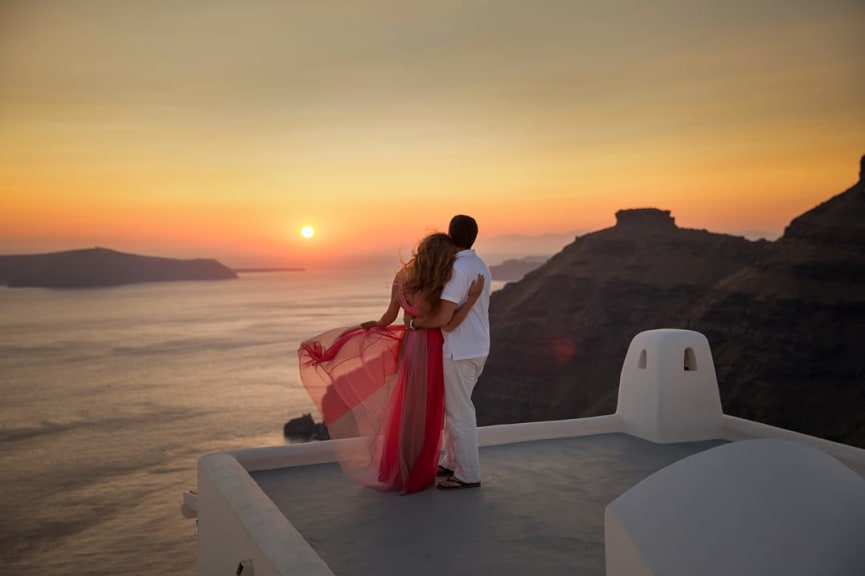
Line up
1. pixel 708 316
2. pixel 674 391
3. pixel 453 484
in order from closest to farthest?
pixel 453 484 → pixel 674 391 → pixel 708 316

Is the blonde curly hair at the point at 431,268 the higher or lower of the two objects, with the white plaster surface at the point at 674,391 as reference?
higher

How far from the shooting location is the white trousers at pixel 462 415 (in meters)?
Result: 5.25

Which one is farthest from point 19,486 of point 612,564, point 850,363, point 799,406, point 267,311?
point 267,311

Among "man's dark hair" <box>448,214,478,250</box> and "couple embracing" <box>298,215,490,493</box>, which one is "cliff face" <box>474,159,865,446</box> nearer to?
"couple embracing" <box>298,215,490,493</box>

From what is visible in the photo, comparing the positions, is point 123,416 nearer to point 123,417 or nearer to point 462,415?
point 123,417

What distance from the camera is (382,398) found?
5.56m

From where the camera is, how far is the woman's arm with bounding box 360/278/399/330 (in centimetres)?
538

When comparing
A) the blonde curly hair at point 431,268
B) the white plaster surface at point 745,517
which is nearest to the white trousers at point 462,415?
the blonde curly hair at point 431,268

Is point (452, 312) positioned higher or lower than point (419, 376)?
higher

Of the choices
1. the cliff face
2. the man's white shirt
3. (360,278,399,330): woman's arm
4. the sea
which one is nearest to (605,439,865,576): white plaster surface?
the man's white shirt

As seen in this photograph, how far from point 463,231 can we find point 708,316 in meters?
68.3

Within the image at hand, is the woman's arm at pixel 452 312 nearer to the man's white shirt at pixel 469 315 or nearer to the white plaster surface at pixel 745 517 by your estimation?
the man's white shirt at pixel 469 315

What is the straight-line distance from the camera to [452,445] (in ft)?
17.7

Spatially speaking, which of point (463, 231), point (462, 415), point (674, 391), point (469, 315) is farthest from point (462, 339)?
point (674, 391)
